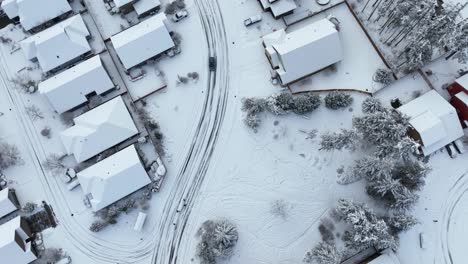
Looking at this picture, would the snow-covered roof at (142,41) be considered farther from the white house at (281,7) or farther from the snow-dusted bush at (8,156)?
the snow-dusted bush at (8,156)

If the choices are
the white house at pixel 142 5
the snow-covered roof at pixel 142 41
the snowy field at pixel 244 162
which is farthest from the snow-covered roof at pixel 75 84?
the white house at pixel 142 5

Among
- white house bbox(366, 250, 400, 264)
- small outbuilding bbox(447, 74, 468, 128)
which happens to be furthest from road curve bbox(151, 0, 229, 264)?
small outbuilding bbox(447, 74, 468, 128)

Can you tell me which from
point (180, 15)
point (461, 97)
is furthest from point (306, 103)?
point (180, 15)

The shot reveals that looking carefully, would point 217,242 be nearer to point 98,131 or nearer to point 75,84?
point 98,131

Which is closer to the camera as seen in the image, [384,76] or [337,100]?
[337,100]

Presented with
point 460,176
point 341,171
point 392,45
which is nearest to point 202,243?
point 341,171
